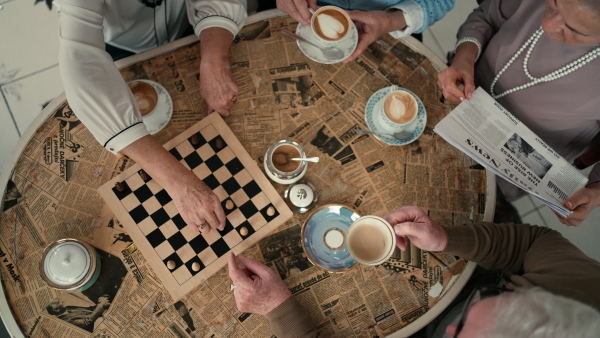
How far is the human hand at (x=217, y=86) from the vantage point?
1.39m

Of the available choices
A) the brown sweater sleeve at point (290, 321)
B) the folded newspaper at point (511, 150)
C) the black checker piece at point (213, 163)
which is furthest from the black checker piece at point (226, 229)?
the folded newspaper at point (511, 150)

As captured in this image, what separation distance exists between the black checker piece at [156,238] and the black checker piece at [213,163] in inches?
11.1

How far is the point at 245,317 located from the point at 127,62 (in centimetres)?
104

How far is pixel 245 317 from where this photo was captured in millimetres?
1266

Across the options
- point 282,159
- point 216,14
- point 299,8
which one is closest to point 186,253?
point 282,159

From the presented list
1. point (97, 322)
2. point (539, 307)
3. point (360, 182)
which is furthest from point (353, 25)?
Result: point (97, 322)

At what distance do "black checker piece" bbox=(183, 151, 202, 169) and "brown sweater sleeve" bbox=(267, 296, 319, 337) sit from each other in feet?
1.90

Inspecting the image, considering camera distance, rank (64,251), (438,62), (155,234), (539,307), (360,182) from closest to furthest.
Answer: (539,307) → (64,251) → (155,234) → (360,182) → (438,62)

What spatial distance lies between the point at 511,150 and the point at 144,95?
54.0 inches

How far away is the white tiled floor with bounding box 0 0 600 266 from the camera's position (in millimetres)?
2383

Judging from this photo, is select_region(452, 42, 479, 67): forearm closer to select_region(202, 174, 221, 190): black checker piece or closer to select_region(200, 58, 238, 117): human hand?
select_region(200, 58, 238, 117): human hand

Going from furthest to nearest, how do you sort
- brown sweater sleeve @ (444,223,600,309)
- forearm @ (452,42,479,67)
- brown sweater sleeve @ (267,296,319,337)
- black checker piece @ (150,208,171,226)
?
forearm @ (452,42,479,67), black checker piece @ (150,208,171,226), brown sweater sleeve @ (267,296,319,337), brown sweater sleeve @ (444,223,600,309)

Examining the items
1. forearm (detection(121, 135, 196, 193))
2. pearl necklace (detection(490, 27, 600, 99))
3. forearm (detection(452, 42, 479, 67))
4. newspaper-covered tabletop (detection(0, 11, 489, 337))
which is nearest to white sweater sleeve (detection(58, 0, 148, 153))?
forearm (detection(121, 135, 196, 193))

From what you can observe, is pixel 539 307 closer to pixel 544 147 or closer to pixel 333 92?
pixel 544 147
